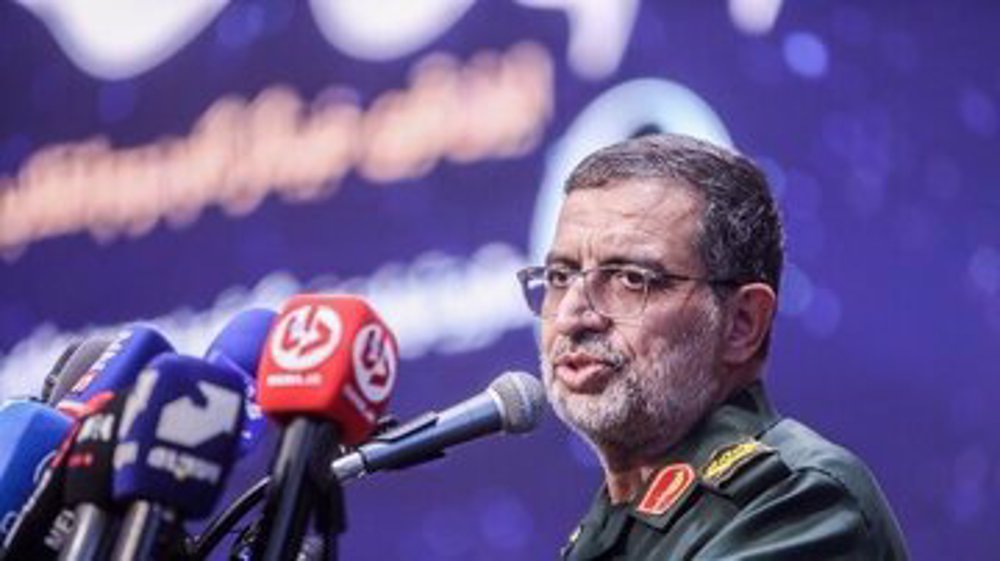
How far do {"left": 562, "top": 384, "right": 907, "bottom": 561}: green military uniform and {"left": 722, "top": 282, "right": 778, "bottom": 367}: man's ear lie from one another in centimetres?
9

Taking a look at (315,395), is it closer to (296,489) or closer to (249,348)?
(296,489)

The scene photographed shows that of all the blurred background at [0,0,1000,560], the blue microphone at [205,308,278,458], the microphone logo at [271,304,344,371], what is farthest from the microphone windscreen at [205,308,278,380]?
the blurred background at [0,0,1000,560]

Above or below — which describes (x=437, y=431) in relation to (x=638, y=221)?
below

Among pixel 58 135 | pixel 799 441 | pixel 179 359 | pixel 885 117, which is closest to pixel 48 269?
pixel 58 135

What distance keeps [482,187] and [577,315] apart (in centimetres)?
111

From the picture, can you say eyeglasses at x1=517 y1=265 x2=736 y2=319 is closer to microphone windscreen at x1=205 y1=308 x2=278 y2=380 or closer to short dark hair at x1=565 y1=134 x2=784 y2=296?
short dark hair at x1=565 y1=134 x2=784 y2=296

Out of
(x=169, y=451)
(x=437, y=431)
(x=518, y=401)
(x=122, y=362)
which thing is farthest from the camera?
(x=518, y=401)

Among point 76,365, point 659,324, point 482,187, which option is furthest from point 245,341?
point 482,187

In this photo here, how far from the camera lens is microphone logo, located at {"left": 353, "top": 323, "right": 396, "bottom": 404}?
1030 millimetres

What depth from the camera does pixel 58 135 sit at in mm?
3490

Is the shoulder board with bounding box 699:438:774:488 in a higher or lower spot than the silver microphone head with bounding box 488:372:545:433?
lower

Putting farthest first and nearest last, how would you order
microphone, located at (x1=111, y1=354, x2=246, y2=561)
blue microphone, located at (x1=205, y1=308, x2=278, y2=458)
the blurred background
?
the blurred background < blue microphone, located at (x1=205, y1=308, x2=278, y2=458) < microphone, located at (x1=111, y1=354, x2=246, y2=561)

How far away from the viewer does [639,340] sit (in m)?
1.75

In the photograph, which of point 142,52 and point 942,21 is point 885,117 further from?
point 142,52
